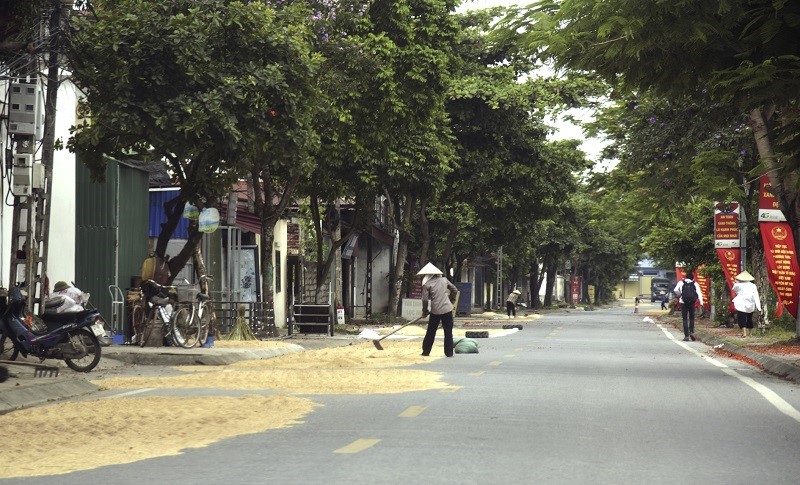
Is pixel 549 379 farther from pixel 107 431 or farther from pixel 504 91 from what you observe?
pixel 504 91

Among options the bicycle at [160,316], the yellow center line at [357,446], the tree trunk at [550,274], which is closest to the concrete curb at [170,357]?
the bicycle at [160,316]

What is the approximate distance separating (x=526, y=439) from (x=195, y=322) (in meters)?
15.0

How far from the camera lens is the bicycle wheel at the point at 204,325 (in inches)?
991

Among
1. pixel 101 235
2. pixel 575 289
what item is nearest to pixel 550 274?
pixel 575 289

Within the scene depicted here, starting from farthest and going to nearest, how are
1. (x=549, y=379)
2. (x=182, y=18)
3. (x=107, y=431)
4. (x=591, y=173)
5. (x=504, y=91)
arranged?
1. (x=504, y=91)
2. (x=591, y=173)
3. (x=182, y=18)
4. (x=549, y=379)
5. (x=107, y=431)

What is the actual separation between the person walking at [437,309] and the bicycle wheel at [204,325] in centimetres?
423

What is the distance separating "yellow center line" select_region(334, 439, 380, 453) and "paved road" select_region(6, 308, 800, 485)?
2cm

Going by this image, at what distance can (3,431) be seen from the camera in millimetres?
11516

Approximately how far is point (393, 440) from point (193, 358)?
12.0 meters

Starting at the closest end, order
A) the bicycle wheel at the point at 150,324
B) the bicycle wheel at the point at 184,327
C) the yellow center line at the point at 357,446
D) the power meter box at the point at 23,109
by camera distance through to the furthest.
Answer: the yellow center line at the point at 357,446
the power meter box at the point at 23,109
the bicycle wheel at the point at 184,327
the bicycle wheel at the point at 150,324

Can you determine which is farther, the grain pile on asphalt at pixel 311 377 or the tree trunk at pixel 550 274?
the tree trunk at pixel 550 274

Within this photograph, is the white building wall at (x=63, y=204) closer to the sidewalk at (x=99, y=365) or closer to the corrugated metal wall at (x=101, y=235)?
the corrugated metal wall at (x=101, y=235)

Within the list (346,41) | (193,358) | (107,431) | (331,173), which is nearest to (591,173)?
(331,173)

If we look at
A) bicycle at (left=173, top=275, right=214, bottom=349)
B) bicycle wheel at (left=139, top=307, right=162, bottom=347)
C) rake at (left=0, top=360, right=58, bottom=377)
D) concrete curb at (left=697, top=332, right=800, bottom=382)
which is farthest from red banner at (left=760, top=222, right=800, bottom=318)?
rake at (left=0, top=360, right=58, bottom=377)
